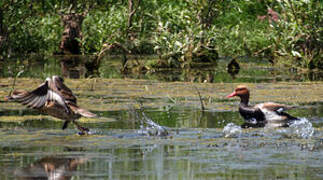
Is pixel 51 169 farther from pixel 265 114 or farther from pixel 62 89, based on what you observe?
pixel 265 114

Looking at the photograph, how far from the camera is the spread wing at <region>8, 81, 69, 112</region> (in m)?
9.48

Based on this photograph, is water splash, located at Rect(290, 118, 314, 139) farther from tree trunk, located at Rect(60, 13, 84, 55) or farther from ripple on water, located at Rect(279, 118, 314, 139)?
tree trunk, located at Rect(60, 13, 84, 55)

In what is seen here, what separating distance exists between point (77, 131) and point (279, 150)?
2765 mm

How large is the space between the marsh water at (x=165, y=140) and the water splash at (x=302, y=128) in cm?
1

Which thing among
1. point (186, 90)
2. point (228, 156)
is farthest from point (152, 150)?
point (186, 90)

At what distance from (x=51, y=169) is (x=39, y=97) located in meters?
2.30

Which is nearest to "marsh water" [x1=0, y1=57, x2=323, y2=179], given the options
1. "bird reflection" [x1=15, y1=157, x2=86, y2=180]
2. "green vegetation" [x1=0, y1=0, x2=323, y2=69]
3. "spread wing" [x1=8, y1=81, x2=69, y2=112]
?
"bird reflection" [x1=15, y1=157, x2=86, y2=180]

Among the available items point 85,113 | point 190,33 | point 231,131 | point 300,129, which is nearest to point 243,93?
point 300,129

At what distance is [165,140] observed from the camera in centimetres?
941

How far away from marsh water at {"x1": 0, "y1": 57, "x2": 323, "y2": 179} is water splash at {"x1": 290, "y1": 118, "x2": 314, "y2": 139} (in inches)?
0.5

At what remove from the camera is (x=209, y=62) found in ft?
88.0

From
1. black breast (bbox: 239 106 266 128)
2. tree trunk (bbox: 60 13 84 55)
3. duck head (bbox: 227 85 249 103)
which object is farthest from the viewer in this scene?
tree trunk (bbox: 60 13 84 55)

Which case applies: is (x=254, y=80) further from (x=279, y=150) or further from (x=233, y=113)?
(x=279, y=150)

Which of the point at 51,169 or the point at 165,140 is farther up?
the point at 165,140
